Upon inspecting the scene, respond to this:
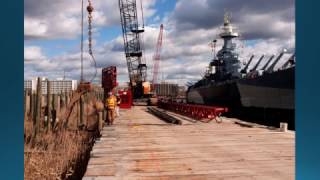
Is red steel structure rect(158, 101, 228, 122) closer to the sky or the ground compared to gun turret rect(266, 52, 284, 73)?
closer to the ground

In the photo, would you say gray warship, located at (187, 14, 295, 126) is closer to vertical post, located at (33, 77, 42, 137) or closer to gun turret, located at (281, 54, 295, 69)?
gun turret, located at (281, 54, 295, 69)

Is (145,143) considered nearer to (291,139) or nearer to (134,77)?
(291,139)

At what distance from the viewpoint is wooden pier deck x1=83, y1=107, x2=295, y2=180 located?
7609 millimetres

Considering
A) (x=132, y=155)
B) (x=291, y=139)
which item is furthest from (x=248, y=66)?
(x=132, y=155)

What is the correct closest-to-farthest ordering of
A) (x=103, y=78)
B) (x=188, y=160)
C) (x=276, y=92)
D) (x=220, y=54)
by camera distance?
1. (x=188, y=160)
2. (x=103, y=78)
3. (x=276, y=92)
4. (x=220, y=54)

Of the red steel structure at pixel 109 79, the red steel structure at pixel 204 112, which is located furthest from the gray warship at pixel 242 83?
A: the red steel structure at pixel 109 79

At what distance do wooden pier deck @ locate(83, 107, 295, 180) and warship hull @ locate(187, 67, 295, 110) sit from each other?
14966mm

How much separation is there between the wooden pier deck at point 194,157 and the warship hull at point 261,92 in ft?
49.1

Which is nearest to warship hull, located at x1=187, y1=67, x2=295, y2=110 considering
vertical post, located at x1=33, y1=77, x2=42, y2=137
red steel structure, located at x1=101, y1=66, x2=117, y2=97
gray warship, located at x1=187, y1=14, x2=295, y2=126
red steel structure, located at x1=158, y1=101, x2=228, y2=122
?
gray warship, located at x1=187, y1=14, x2=295, y2=126

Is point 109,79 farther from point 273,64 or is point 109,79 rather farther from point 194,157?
point 273,64

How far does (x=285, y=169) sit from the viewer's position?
7.96 meters

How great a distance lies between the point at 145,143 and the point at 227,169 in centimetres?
442

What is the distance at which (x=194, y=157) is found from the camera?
9516mm

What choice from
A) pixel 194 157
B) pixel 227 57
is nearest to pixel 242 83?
pixel 227 57
